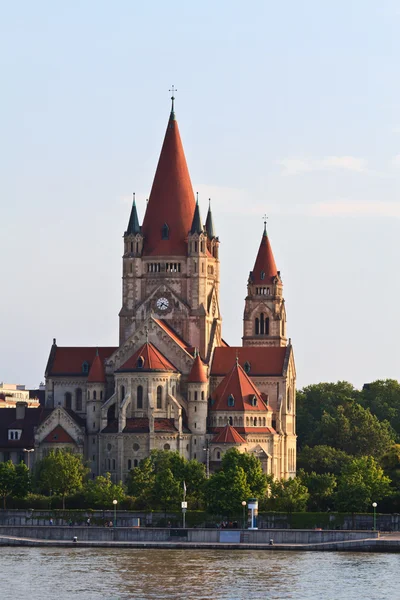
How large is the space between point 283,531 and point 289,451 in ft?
122

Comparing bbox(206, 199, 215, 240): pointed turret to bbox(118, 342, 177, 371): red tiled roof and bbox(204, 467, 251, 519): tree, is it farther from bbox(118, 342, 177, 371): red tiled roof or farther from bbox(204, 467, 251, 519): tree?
bbox(204, 467, 251, 519): tree

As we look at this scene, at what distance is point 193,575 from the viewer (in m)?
107

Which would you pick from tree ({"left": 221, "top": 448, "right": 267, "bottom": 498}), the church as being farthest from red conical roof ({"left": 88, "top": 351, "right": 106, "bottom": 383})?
tree ({"left": 221, "top": 448, "right": 267, "bottom": 498})

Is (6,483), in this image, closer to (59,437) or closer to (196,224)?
(59,437)

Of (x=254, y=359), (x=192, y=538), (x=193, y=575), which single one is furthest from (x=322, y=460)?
(x=193, y=575)

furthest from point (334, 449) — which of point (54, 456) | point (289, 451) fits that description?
point (54, 456)

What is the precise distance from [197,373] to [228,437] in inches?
253

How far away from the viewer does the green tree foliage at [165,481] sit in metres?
137

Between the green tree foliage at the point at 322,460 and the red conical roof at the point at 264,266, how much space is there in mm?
15905

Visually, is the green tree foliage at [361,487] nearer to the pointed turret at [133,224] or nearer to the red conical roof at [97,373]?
the red conical roof at [97,373]

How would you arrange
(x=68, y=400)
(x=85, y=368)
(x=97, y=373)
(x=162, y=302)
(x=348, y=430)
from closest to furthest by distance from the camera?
(x=97, y=373), (x=162, y=302), (x=68, y=400), (x=85, y=368), (x=348, y=430)

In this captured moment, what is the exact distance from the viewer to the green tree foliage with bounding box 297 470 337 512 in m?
137

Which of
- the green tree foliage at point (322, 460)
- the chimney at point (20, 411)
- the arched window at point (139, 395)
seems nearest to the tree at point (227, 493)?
the arched window at point (139, 395)

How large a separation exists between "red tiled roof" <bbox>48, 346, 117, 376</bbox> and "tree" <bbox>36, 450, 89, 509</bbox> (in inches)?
665
